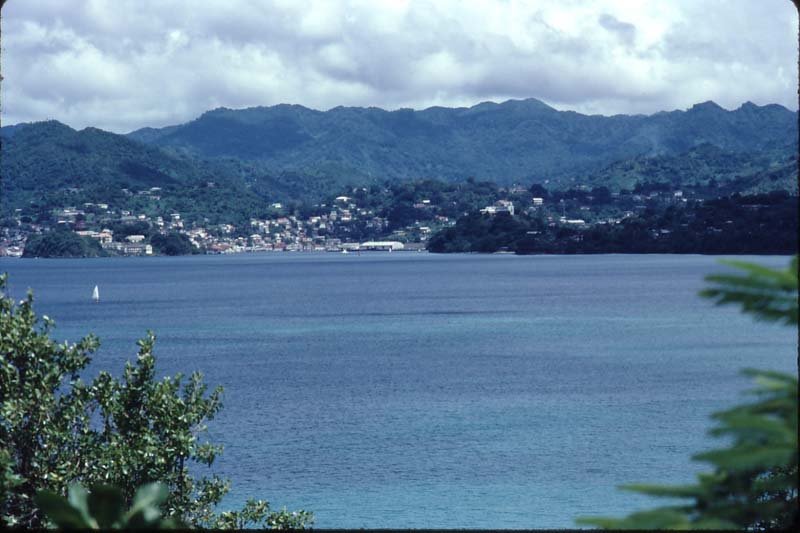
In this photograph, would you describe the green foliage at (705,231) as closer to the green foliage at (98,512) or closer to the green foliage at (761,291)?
the green foliage at (761,291)

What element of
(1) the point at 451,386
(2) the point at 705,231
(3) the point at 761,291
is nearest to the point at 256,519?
(3) the point at 761,291

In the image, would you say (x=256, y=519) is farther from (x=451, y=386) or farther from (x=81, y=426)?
(x=451, y=386)

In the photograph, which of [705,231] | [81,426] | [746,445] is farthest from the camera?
[705,231]

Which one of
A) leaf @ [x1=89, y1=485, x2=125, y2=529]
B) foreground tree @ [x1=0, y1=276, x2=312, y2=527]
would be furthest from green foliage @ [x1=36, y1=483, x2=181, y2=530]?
foreground tree @ [x1=0, y1=276, x2=312, y2=527]

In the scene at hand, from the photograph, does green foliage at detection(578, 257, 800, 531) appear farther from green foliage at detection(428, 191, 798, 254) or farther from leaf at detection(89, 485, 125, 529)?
green foliage at detection(428, 191, 798, 254)

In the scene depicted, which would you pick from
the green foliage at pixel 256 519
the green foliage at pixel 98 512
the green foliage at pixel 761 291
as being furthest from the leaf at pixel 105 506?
the green foliage at pixel 256 519

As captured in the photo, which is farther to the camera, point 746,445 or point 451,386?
point 451,386
